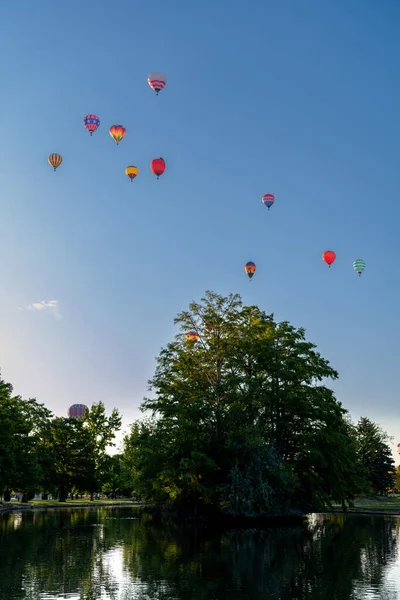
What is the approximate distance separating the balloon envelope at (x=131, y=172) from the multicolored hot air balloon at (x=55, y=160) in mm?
5904

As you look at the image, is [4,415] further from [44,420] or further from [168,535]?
[168,535]

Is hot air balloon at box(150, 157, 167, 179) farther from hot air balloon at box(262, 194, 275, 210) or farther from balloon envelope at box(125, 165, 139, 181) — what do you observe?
hot air balloon at box(262, 194, 275, 210)

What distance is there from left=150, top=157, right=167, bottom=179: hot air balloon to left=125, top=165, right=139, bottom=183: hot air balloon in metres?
4.76

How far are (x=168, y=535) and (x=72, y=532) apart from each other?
539cm

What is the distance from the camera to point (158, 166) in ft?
155

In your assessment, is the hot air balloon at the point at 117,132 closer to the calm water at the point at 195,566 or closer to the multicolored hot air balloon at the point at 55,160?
the multicolored hot air balloon at the point at 55,160

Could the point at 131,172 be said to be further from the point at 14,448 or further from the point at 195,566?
the point at 195,566

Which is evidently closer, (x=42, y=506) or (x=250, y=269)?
(x=250, y=269)

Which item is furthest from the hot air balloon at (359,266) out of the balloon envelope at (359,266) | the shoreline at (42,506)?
the shoreline at (42,506)

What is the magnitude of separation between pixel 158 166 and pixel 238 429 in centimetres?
2127

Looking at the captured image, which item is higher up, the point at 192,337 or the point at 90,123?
the point at 90,123

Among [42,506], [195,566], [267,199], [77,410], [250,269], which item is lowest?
[42,506]

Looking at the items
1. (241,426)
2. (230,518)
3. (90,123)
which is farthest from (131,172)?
(230,518)

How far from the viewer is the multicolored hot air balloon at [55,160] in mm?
Result: 48594
